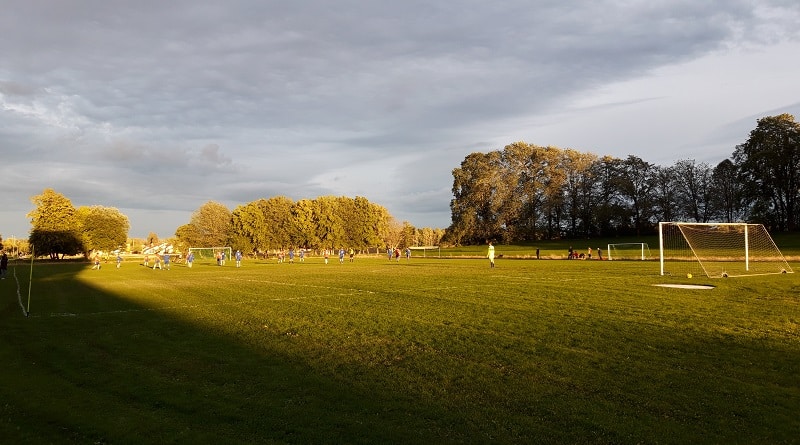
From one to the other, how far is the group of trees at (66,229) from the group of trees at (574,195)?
199 feet

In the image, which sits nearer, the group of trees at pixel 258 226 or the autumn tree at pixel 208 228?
the group of trees at pixel 258 226

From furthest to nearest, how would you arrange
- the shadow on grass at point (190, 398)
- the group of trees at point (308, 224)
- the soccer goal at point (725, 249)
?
the group of trees at point (308, 224)
the soccer goal at point (725, 249)
the shadow on grass at point (190, 398)

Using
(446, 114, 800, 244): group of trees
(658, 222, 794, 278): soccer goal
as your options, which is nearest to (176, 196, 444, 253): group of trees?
(446, 114, 800, 244): group of trees

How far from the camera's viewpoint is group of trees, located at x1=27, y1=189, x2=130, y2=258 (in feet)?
278

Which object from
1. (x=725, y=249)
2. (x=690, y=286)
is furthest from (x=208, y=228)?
(x=690, y=286)

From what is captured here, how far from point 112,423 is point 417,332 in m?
6.35

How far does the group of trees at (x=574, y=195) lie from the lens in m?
79.4

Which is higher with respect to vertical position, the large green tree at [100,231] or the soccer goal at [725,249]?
the large green tree at [100,231]

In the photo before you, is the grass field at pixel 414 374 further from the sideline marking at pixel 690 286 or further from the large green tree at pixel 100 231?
the large green tree at pixel 100 231

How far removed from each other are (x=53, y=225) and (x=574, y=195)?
278ft

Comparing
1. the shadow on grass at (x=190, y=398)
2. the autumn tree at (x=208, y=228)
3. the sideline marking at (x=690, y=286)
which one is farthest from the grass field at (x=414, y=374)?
the autumn tree at (x=208, y=228)

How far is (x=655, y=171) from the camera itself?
82438mm

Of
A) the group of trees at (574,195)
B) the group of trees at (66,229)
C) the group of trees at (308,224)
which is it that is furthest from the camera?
the group of trees at (308,224)

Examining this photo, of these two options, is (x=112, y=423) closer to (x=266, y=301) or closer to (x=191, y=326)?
(x=191, y=326)
